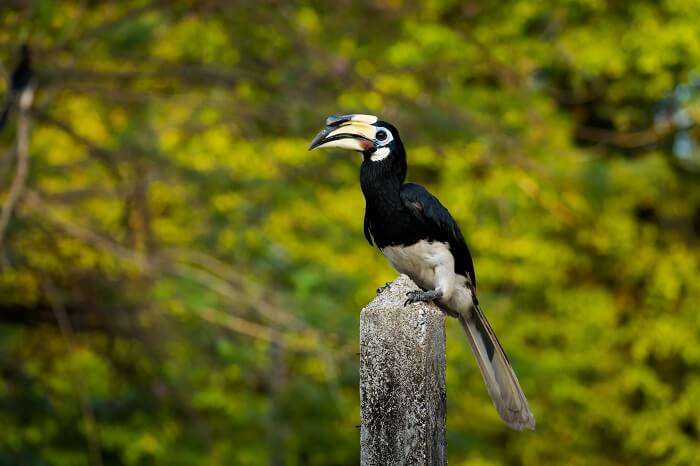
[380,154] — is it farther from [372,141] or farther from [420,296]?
[420,296]

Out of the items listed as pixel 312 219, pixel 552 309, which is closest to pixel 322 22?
pixel 312 219

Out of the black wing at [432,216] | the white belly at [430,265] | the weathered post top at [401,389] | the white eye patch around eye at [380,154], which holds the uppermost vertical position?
the white eye patch around eye at [380,154]

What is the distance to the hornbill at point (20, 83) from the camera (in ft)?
21.0

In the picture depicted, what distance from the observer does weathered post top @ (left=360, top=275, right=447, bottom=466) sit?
2494mm

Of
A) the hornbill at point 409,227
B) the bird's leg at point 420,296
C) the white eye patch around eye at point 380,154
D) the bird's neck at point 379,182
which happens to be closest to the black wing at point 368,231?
the hornbill at point 409,227

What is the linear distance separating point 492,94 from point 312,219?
222cm

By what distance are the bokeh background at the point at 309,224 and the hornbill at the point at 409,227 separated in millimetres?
3377

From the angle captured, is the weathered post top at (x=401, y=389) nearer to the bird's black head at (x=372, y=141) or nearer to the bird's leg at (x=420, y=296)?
the bird's leg at (x=420, y=296)

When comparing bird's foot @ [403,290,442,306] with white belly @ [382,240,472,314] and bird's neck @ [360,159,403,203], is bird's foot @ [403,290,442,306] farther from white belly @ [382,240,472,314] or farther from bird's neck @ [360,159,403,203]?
bird's neck @ [360,159,403,203]

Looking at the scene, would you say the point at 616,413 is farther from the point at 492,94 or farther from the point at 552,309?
the point at 492,94

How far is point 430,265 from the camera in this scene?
3533mm

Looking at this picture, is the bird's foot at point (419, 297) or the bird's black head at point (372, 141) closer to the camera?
the bird's foot at point (419, 297)

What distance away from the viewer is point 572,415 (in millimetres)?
12781

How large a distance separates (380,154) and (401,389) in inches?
40.1
